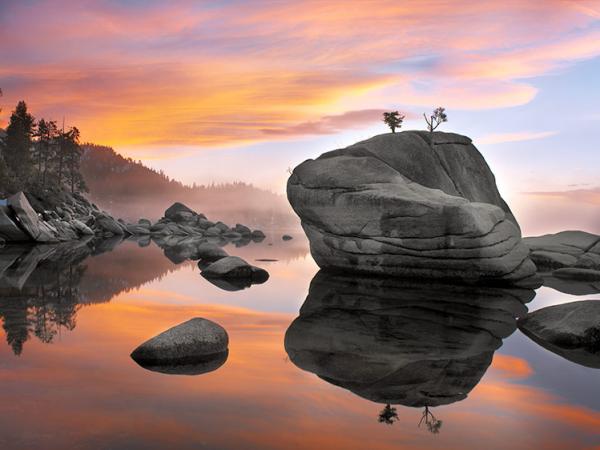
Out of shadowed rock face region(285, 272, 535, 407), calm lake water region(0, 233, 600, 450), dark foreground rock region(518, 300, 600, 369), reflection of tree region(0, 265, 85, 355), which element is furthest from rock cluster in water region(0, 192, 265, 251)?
dark foreground rock region(518, 300, 600, 369)

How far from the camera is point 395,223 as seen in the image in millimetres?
19062

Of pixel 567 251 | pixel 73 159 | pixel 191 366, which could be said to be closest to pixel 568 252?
pixel 567 251

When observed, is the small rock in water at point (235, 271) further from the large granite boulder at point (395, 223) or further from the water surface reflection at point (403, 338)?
the water surface reflection at point (403, 338)

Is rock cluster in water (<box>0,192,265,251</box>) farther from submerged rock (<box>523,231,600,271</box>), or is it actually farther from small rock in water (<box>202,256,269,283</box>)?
submerged rock (<box>523,231,600,271</box>)

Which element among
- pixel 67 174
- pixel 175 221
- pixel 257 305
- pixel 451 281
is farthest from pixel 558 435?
pixel 67 174

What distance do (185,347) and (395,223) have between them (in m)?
11.9

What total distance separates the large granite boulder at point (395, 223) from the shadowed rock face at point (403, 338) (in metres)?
1.55

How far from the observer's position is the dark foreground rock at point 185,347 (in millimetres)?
8289

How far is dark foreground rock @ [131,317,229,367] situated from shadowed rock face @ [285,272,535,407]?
1.26 metres

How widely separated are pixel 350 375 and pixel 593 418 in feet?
10.0

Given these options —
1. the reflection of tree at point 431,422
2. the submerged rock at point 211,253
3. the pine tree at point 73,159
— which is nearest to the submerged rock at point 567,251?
the submerged rock at point 211,253

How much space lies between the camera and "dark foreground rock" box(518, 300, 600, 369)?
10008 mm

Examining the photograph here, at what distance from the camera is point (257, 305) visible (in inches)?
555

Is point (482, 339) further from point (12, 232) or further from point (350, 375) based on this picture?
point (12, 232)
